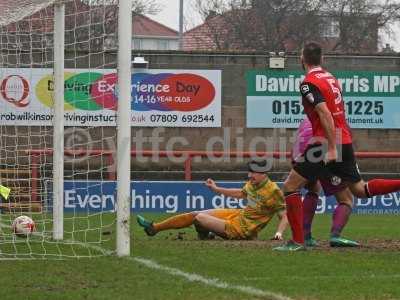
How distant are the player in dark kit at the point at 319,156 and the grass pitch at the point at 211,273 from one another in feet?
1.73

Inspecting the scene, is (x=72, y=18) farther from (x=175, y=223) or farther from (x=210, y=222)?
(x=210, y=222)

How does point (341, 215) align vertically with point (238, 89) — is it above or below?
below

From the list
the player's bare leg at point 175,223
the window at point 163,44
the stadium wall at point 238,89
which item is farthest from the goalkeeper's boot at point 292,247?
the window at point 163,44

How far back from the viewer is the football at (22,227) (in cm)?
1101

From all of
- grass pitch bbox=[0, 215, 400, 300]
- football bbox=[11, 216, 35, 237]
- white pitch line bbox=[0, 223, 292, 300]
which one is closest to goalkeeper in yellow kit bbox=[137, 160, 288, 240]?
grass pitch bbox=[0, 215, 400, 300]

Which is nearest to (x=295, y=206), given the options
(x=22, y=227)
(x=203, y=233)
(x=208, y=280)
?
(x=203, y=233)

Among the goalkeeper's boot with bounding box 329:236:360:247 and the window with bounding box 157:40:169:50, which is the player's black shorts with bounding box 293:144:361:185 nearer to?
Result: the goalkeeper's boot with bounding box 329:236:360:247

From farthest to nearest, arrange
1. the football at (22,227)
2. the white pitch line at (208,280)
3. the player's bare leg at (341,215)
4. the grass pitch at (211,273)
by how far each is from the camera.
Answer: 1. the football at (22,227)
2. the player's bare leg at (341,215)
3. the grass pitch at (211,273)
4. the white pitch line at (208,280)

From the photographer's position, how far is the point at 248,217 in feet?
35.9

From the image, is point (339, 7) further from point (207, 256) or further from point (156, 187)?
point (207, 256)

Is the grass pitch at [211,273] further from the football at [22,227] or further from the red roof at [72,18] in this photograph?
the red roof at [72,18]

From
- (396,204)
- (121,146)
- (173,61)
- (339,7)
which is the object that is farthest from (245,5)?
(121,146)

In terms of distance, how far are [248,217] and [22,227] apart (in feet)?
8.71

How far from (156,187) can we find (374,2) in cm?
3237
